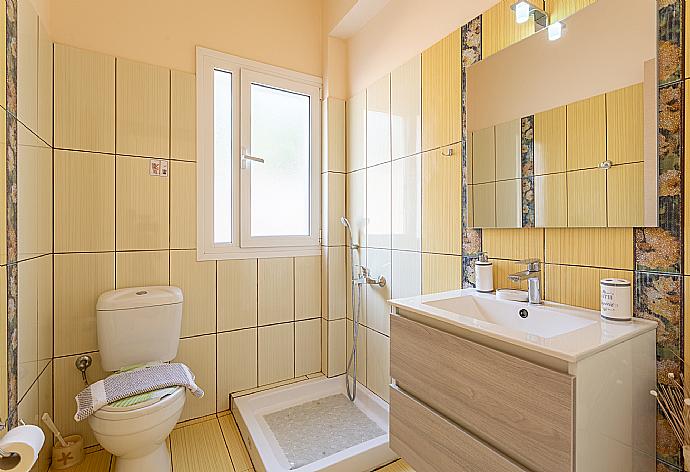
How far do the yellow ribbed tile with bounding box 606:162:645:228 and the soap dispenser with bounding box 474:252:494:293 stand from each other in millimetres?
450

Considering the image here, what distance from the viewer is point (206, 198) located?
2.09m

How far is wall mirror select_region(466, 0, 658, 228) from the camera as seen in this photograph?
1.06 m

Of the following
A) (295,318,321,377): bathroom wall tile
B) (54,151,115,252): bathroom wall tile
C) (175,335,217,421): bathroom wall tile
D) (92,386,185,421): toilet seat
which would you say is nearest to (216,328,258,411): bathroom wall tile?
(175,335,217,421): bathroom wall tile

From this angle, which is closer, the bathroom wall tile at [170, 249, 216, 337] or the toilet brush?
the toilet brush

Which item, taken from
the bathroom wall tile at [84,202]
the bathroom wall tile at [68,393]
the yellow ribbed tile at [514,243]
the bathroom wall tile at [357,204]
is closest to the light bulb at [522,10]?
the yellow ribbed tile at [514,243]

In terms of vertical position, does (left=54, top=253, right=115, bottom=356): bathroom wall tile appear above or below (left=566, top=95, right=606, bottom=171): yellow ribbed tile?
below

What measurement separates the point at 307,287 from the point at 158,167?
3.74ft

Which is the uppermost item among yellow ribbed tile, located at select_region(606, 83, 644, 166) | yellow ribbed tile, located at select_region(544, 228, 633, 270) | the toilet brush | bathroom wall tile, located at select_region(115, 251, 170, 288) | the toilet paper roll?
yellow ribbed tile, located at select_region(606, 83, 644, 166)

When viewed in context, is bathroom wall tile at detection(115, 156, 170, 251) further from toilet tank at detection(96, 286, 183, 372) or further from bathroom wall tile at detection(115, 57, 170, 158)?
toilet tank at detection(96, 286, 183, 372)

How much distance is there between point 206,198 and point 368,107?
1.10m

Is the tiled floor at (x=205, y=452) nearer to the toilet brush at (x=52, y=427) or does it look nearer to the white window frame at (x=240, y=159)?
the toilet brush at (x=52, y=427)

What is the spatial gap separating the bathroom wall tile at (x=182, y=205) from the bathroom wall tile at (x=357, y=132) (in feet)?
3.19

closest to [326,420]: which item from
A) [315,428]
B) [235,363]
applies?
[315,428]

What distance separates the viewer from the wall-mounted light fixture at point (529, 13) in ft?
4.02
